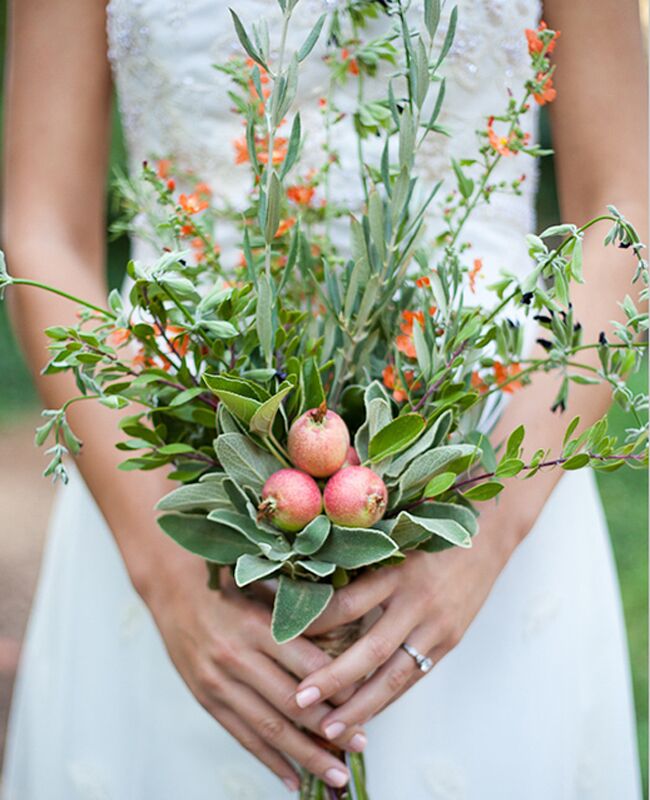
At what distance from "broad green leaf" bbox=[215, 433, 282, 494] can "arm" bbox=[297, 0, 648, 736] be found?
162 mm

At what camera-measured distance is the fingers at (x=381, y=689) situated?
35.7 inches

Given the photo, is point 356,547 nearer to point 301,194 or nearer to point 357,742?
point 357,742

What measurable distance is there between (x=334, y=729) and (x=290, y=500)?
11.5 inches

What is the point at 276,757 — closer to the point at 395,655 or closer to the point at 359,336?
the point at 395,655

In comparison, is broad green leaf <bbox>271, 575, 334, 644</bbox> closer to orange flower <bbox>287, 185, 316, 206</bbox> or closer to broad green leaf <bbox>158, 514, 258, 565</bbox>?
broad green leaf <bbox>158, 514, 258, 565</bbox>

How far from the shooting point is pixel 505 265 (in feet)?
4.48

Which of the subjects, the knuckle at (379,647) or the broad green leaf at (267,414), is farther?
the knuckle at (379,647)

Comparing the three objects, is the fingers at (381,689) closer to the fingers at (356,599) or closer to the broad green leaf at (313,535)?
the fingers at (356,599)

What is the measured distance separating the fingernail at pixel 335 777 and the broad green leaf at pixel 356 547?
27 cm

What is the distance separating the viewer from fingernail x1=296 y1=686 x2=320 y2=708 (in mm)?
873

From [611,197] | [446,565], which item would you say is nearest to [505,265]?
[611,197]

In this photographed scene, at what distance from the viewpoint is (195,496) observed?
31.2 inches

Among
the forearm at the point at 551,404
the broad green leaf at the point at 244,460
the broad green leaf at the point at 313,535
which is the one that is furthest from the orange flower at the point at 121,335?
the forearm at the point at 551,404

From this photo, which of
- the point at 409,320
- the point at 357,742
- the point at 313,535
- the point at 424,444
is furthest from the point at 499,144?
the point at 357,742
